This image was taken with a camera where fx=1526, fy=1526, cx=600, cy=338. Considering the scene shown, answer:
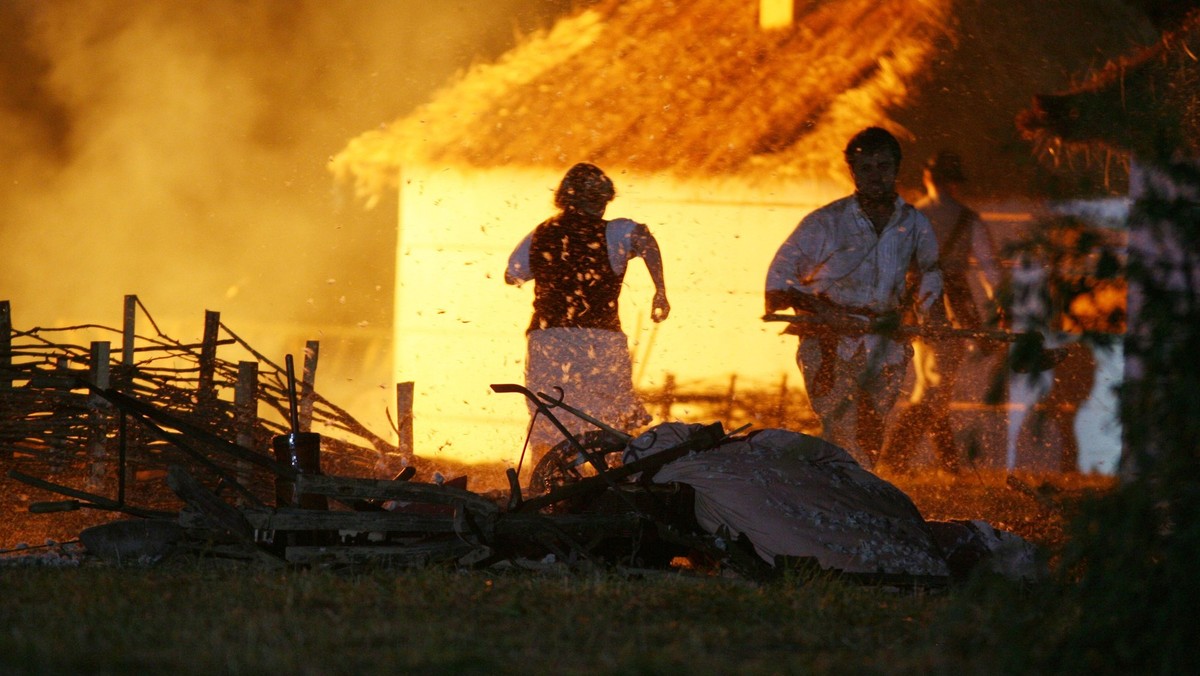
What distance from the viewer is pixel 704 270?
932cm

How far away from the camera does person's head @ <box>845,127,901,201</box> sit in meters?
8.95

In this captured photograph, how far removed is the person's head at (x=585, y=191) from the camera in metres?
9.13

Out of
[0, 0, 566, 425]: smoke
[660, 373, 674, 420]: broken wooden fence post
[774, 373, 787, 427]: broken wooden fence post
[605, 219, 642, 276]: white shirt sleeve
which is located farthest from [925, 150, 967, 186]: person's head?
[0, 0, 566, 425]: smoke

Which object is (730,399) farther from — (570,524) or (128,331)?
(570,524)

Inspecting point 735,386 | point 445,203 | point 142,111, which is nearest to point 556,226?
point 445,203

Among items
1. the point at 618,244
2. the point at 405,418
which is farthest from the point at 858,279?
the point at 405,418

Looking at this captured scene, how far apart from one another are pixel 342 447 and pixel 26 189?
9.90 ft

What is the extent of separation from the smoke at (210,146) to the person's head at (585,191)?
1021 millimetres

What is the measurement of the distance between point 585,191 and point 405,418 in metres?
1.85

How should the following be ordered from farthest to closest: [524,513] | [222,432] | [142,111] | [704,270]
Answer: [142,111] < [704,270] < [222,432] < [524,513]

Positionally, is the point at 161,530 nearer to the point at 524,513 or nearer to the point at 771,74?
the point at 524,513

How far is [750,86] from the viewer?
9375mm

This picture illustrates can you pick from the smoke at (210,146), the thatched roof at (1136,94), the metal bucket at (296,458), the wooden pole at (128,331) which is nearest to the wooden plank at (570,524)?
the metal bucket at (296,458)

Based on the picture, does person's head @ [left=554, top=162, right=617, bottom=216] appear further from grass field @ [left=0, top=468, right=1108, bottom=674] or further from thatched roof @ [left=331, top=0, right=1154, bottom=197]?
grass field @ [left=0, top=468, right=1108, bottom=674]
